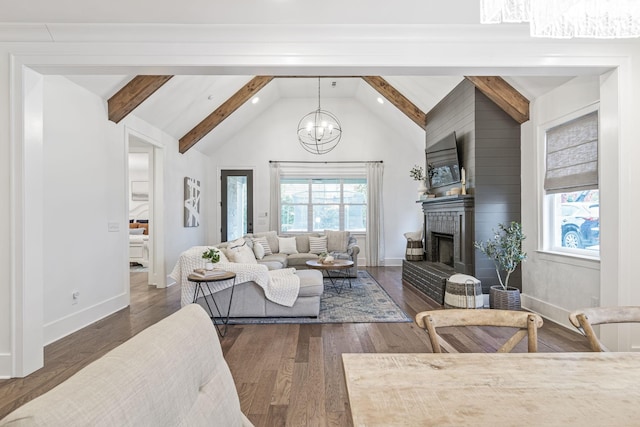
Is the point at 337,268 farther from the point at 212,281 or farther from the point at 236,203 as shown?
the point at 236,203

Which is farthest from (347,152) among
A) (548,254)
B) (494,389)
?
(494,389)

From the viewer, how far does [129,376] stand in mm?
595

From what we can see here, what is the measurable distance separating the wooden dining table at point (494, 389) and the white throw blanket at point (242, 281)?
2895 mm

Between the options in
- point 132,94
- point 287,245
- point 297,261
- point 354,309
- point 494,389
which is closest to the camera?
point 494,389

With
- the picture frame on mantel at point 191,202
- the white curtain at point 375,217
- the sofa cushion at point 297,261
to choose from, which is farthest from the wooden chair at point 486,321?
the white curtain at point 375,217

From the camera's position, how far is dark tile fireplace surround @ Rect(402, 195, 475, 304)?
4.88 m

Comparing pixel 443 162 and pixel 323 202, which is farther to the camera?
pixel 323 202

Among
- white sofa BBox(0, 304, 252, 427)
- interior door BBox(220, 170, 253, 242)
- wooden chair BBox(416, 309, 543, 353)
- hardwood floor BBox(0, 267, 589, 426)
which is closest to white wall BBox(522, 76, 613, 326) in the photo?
hardwood floor BBox(0, 267, 589, 426)

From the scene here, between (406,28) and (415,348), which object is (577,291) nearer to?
(415,348)

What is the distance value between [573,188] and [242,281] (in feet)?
11.8

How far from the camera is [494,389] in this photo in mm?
1000

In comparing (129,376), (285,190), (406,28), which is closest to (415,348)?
(406,28)

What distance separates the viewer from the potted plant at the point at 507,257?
4.15 meters

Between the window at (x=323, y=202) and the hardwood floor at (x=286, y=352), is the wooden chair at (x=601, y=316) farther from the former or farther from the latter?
the window at (x=323, y=202)
